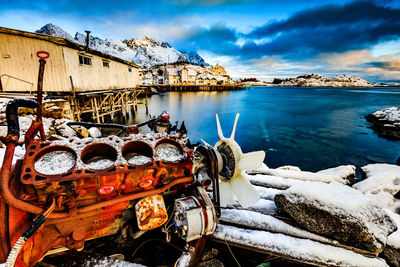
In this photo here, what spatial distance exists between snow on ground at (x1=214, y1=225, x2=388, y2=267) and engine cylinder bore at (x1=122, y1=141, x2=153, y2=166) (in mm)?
1652

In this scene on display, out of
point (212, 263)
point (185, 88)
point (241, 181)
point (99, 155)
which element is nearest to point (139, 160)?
point (99, 155)

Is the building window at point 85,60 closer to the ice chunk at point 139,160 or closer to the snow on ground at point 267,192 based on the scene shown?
the ice chunk at point 139,160

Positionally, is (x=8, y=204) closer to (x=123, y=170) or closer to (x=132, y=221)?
(x=123, y=170)

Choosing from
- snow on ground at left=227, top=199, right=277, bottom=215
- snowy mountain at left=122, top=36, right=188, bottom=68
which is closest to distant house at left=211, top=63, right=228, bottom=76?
snowy mountain at left=122, top=36, right=188, bottom=68

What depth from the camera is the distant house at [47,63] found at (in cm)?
1149

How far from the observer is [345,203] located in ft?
8.79

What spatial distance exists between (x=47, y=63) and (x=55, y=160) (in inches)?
590

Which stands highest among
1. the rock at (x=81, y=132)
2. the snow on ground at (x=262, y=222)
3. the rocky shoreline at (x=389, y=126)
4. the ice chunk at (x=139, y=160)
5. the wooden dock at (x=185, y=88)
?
the wooden dock at (x=185, y=88)

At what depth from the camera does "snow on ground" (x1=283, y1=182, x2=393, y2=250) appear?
255 cm

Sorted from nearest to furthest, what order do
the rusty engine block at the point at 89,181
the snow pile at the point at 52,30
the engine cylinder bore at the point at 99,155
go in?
the rusty engine block at the point at 89,181 → the engine cylinder bore at the point at 99,155 → the snow pile at the point at 52,30

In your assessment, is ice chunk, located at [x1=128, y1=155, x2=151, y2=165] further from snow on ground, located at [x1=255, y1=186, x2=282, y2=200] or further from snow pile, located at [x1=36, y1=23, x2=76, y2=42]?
snow pile, located at [x1=36, y1=23, x2=76, y2=42]

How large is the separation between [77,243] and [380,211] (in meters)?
4.42

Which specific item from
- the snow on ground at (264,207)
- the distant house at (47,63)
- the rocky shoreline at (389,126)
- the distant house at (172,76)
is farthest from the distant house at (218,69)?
the snow on ground at (264,207)

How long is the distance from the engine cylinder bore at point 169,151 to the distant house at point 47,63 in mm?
14759
